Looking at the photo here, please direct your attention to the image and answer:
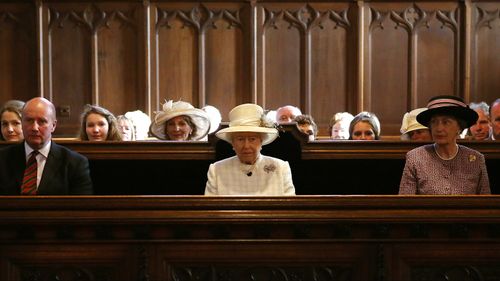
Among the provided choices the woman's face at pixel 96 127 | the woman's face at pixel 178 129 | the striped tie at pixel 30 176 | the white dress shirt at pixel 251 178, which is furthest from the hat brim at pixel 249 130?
the woman's face at pixel 96 127

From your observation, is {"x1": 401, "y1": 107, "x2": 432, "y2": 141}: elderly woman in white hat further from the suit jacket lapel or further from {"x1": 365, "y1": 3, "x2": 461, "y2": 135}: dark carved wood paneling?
the suit jacket lapel

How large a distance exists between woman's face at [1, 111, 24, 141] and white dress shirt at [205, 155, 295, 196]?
7.85 feet

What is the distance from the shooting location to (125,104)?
8.79 meters

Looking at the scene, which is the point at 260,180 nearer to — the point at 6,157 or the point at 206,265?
the point at 6,157

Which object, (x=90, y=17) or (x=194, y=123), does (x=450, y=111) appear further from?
(x=90, y=17)

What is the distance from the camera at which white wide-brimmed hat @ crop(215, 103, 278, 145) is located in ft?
14.0

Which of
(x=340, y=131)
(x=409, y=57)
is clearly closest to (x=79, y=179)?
(x=340, y=131)

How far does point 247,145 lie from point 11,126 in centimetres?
262

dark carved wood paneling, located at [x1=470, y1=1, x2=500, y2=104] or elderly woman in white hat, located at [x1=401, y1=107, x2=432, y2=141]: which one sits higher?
dark carved wood paneling, located at [x1=470, y1=1, x2=500, y2=104]

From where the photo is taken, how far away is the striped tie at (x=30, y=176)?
411cm

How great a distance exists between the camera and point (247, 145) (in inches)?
169

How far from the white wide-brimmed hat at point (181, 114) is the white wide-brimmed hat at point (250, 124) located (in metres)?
1.54

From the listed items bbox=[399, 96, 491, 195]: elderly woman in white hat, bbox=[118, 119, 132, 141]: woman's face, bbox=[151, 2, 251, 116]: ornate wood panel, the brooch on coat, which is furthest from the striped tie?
bbox=[151, 2, 251, 116]: ornate wood panel

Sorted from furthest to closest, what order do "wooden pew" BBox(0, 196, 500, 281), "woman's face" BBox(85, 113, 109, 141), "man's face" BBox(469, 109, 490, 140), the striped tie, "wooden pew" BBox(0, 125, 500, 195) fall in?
1. "man's face" BBox(469, 109, 490, 140)
2. "woman's face" BBox(85, 113, 109, 141)
3. "wooden pew" BBox(0, 125, 500, 195)
4. the striped tie
5. "wooden pew" BBox(0, 196, 500, 281)
